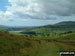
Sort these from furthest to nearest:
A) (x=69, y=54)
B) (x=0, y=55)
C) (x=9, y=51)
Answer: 1. (x=9, y=51)
2. (x=69, y=54)
3. (x=0, y=55)

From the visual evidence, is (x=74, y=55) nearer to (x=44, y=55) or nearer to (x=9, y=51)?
(x=44, y=55)

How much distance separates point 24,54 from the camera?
39125 millimetres

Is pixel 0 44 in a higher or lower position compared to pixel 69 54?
higher

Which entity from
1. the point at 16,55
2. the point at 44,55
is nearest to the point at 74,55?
the point at 44,55

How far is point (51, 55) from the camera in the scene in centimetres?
3862

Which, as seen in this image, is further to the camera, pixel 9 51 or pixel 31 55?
pixel 9 51

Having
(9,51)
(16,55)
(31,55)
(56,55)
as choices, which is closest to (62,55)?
(56,55)

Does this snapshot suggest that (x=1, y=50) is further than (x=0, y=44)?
No

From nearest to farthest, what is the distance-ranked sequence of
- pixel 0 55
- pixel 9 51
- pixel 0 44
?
pixel 0 55
pixel 9 51
pixel 0 44

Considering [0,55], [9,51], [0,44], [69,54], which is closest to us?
[0,55]

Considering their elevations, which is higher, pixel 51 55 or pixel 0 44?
pixel 0 44

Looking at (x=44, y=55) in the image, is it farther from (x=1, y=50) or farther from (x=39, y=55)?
(x=1, y=50)

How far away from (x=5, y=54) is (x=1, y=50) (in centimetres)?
328

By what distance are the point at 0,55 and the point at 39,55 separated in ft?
31.8
